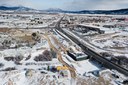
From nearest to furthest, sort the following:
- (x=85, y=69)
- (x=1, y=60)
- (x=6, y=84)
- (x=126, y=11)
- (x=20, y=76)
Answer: (x=6, y=84) < (x=20, y=76) < (x=85, y=69) < (x=1, y=60) < (x=126, y=11)

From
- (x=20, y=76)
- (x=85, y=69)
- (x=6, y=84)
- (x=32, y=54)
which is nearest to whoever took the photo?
(x=6, y=84)

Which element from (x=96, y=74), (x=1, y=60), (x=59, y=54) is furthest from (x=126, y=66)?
(x=1, y=60)

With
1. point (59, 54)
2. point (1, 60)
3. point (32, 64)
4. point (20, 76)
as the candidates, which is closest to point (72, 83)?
point (20, 76)

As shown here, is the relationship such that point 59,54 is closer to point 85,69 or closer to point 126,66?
point 85,69

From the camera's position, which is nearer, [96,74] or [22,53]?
[96,74]

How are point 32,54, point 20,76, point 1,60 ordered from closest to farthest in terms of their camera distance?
point 20,76, point 1,60, point 32,54

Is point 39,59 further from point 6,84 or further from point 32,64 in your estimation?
point 6,84

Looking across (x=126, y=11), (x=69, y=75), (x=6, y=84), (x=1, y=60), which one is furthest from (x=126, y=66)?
(x=126, y=11)

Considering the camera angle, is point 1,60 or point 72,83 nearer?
point 72,83

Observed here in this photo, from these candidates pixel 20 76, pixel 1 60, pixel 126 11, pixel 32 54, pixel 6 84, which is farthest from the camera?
pixel 126 11
